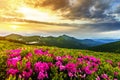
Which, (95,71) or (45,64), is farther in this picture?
(95,71)

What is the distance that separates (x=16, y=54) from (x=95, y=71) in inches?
136

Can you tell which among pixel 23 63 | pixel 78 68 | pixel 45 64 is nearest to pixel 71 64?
pixel 78 68

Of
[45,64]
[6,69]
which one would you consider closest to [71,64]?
[45,64]

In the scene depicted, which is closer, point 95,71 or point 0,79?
point 0,79

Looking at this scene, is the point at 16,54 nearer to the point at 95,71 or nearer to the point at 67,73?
the point at 67,73

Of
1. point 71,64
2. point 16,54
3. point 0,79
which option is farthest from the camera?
point 16,54

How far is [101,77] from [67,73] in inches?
54.2

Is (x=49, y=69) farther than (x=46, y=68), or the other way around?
(x=49, y=69)

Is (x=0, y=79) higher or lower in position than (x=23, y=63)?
lower

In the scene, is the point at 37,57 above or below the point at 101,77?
above

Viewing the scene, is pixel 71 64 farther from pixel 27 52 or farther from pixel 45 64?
pixel 27 52

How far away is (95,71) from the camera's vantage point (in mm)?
9172

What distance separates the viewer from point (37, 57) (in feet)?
30.2

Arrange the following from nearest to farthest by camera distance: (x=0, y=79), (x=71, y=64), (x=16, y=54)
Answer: (x=0, y=79)
(x=71, y=64)
(x=16, y=54)
